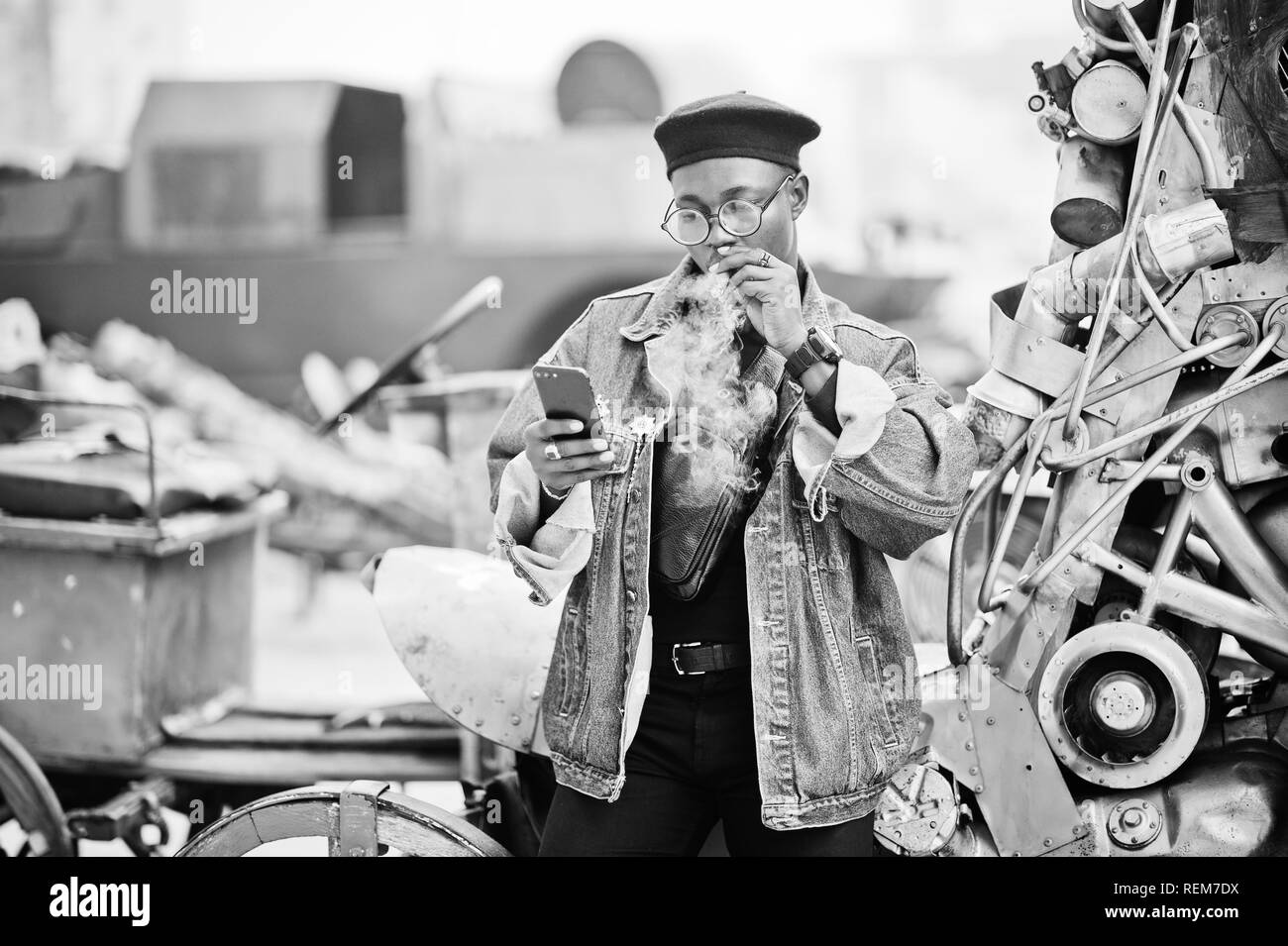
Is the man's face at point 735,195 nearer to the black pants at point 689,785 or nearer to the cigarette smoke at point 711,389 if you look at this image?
the cigarette smoke at point 711,389

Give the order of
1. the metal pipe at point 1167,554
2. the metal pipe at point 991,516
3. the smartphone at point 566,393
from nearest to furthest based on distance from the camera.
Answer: the smartphone at point 566,393 < the metal pipe at point 1167,554 < the metal pipe at point 991,516

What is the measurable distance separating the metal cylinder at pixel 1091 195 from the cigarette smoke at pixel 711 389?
0.80 m

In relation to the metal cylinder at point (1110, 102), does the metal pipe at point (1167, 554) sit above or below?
below

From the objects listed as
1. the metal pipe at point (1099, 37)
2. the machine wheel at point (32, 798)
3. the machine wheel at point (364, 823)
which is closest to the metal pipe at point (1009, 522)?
the metal pipe at point (1099, 37)

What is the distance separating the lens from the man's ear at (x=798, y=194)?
2035 mm

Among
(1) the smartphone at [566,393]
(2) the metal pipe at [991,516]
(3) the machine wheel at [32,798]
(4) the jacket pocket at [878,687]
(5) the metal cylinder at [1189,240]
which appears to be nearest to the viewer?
(1) the smartphone at [566,393]

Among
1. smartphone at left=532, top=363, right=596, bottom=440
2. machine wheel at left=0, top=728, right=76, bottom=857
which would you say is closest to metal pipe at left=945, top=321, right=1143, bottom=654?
smartphone at left=532, top=363, right=596, bottom=440

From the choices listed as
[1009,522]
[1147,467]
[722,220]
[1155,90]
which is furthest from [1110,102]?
[722,220]

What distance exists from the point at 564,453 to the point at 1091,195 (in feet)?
4.12

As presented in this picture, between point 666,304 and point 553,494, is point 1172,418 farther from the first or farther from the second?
point 553,494

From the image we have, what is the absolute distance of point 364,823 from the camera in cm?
228

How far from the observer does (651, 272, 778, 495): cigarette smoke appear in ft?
6.71

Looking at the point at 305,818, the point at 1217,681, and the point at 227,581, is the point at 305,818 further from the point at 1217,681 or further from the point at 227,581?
the point at 1217,681
